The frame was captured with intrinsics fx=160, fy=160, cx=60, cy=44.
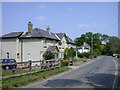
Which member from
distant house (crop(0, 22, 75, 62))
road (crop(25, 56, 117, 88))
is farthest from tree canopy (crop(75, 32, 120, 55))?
road (crop(25, 56, 117, 88))

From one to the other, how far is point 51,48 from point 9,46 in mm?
8837

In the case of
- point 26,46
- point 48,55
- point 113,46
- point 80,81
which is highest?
point 113,46

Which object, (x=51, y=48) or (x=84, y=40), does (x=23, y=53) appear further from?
(x=84, y=40)

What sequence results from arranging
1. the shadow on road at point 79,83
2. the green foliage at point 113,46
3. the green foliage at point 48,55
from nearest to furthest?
the shadow on road at point 79,83
the green foliage at point 48,55
the green foliage at point 113,46

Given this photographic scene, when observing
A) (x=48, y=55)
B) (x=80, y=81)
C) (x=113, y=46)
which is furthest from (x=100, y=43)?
(x=80, y=81)

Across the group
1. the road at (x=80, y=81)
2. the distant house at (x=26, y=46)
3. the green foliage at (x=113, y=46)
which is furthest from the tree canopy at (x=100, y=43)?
the road at (x=80, y=81)

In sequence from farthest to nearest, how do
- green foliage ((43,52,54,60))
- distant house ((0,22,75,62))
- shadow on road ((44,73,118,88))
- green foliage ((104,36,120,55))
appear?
green foliage ((104,36,120,55)), distant house ((0,22,75,62)), green foliage ((43,52,54,60)), shadow on road ((44,73,118,88))

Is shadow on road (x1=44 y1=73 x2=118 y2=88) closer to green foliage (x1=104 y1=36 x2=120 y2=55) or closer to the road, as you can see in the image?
the road

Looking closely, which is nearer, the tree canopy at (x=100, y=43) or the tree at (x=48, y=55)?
the tree at (x=48, y=55)

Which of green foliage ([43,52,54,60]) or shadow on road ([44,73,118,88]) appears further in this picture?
green foliage ([43,52,54,60])

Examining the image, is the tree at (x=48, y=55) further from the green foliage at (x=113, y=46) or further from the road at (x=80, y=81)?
the green foliage at (x=113, y=46)

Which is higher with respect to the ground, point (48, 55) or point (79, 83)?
point (48, 55)

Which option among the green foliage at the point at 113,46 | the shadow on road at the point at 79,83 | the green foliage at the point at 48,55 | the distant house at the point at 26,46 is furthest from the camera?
the green foliage at the point at 113,46

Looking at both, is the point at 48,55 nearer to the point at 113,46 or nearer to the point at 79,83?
the point at 79,83
